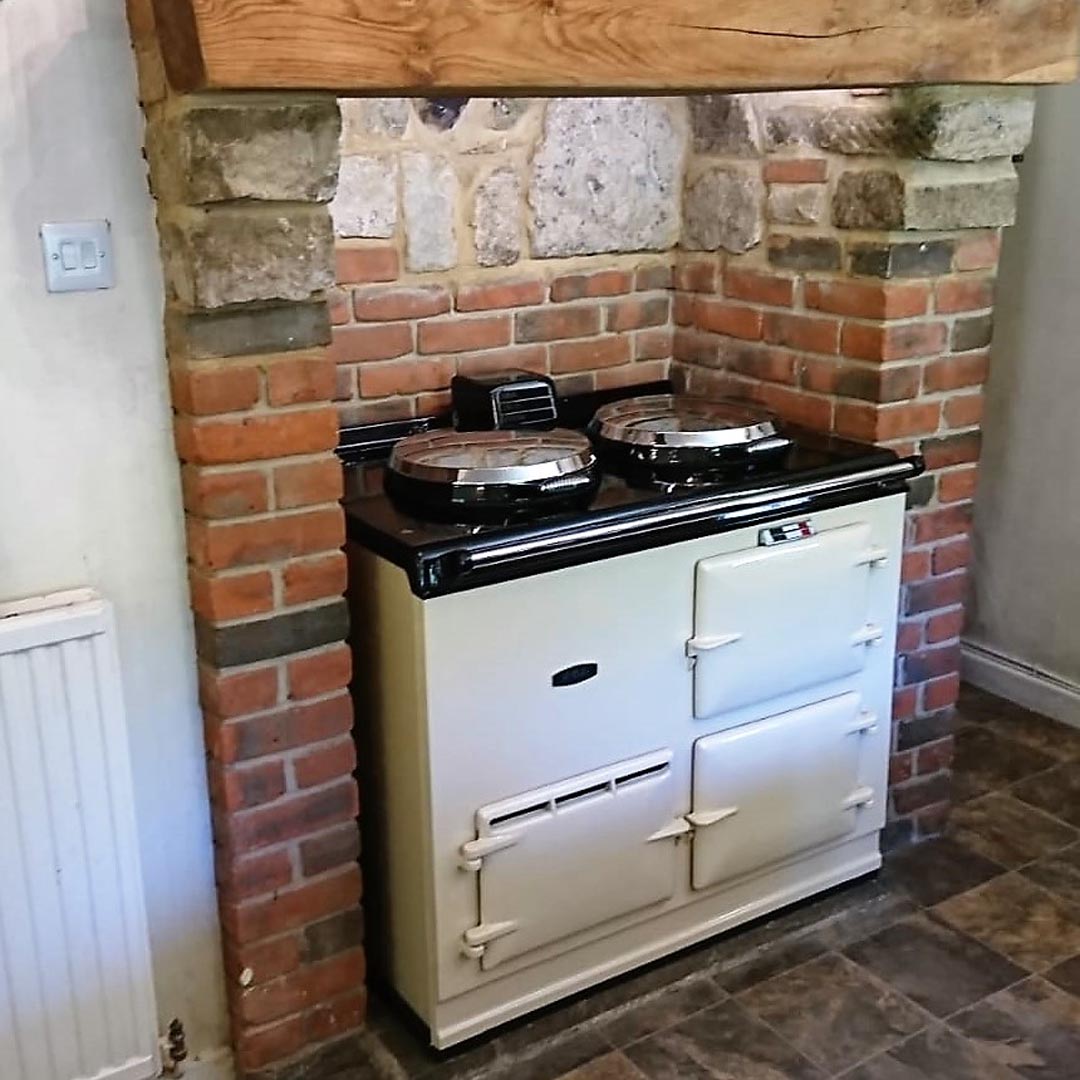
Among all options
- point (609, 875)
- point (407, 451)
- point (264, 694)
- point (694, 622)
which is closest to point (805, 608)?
point (694, 622)

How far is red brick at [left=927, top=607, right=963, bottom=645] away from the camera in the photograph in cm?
262

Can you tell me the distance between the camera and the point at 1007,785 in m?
3.00

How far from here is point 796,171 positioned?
2.45 m

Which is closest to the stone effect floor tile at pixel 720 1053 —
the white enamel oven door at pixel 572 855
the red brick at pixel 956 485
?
the white enamel oven door at pixel 572 855

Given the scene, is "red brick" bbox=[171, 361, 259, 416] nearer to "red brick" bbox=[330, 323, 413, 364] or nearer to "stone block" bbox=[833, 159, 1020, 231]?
"red brick" bbox=[330, 323, 413, 364]

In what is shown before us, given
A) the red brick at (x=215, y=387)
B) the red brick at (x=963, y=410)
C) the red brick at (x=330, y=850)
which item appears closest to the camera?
the red brick at (x=215, y=387)

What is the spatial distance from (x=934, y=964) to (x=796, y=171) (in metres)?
1.46

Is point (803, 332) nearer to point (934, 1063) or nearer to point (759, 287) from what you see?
point (759, 287)

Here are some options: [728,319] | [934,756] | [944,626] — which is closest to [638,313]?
[728,319]

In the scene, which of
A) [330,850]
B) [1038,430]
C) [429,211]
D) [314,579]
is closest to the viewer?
[314,579]

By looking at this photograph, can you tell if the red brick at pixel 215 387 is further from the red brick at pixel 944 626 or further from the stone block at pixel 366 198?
the red brick at pixel 944 626

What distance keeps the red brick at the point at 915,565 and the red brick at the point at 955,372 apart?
0.32 metres

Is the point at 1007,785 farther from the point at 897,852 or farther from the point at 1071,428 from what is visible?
the point at 1071,428

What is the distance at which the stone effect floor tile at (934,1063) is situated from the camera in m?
2.07
